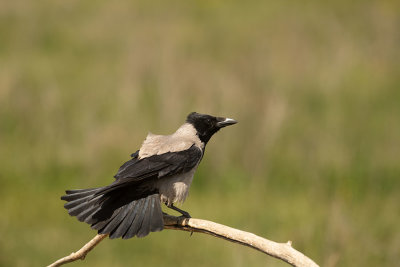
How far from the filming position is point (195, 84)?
10.9m

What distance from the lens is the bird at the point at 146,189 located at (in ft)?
14.7

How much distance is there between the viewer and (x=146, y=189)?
4.95 metres

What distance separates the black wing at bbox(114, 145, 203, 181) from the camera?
4668 millimetres

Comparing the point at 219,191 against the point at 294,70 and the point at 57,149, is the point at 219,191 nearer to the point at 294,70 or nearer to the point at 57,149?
the point at 57,149

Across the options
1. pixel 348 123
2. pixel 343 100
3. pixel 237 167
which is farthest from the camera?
pixel 343 100

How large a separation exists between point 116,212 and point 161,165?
493 millimetres

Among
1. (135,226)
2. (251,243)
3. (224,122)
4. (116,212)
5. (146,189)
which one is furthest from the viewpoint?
(224,122)

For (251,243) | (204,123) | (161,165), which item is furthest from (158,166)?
(251,243)

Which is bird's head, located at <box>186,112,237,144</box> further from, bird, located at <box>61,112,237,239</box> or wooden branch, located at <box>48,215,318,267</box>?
wooden branch, located at <box>48,215,318,267</box>


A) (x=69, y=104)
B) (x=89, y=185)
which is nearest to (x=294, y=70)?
(x=69, y=104)

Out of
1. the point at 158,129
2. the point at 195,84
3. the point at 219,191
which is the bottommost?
the point at 219,191

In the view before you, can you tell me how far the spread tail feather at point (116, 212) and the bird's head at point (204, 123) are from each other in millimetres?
829

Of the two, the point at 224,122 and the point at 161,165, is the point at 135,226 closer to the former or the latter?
the point at 161,165

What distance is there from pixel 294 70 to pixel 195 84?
2412 millimetres
